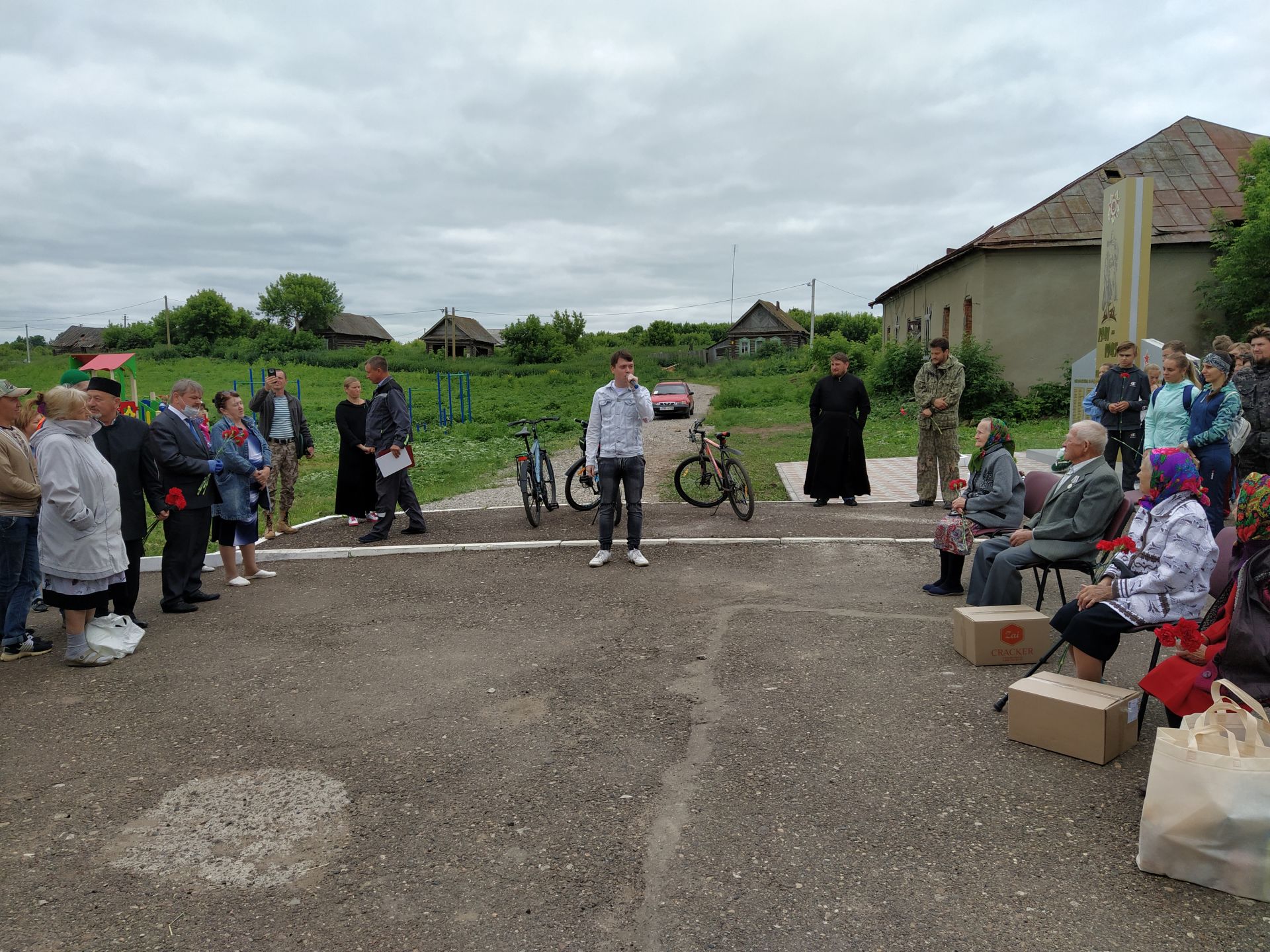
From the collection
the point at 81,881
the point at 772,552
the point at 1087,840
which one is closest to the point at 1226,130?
the point at 772,552

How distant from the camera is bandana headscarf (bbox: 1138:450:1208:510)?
3.89 meters

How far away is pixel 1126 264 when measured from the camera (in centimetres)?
1169

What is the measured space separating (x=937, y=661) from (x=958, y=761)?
1.35 m

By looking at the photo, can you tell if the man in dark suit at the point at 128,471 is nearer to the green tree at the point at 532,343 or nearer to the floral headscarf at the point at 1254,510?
the floral headscarf at the point at 1254,510

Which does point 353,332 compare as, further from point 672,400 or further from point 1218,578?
point 1218,578

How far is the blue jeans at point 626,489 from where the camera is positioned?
7.83 meters

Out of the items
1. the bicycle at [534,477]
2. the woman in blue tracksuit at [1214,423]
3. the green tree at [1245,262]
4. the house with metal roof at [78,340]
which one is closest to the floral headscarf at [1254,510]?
the woman in blue tracksuit at [1214,423]

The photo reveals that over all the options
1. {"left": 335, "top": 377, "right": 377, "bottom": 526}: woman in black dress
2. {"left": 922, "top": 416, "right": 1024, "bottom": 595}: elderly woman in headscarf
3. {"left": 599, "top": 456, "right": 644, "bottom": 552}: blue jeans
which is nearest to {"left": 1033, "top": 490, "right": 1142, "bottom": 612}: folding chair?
{"left": 922, "top": 416, "right": 1024, "bottom": 595}: elderly woman in headscarf

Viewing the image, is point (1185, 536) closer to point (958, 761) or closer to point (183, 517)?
point (958, 761)

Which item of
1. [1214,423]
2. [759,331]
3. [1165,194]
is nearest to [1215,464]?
[1214,423]

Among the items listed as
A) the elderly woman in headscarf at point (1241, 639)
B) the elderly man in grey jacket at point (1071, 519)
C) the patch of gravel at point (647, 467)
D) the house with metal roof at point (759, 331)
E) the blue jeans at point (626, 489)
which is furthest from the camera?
the house with metal roof at point (759, 331)

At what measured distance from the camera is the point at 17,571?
219 inches

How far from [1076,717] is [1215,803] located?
1.09m

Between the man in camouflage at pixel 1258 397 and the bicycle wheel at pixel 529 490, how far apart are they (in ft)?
22.8
